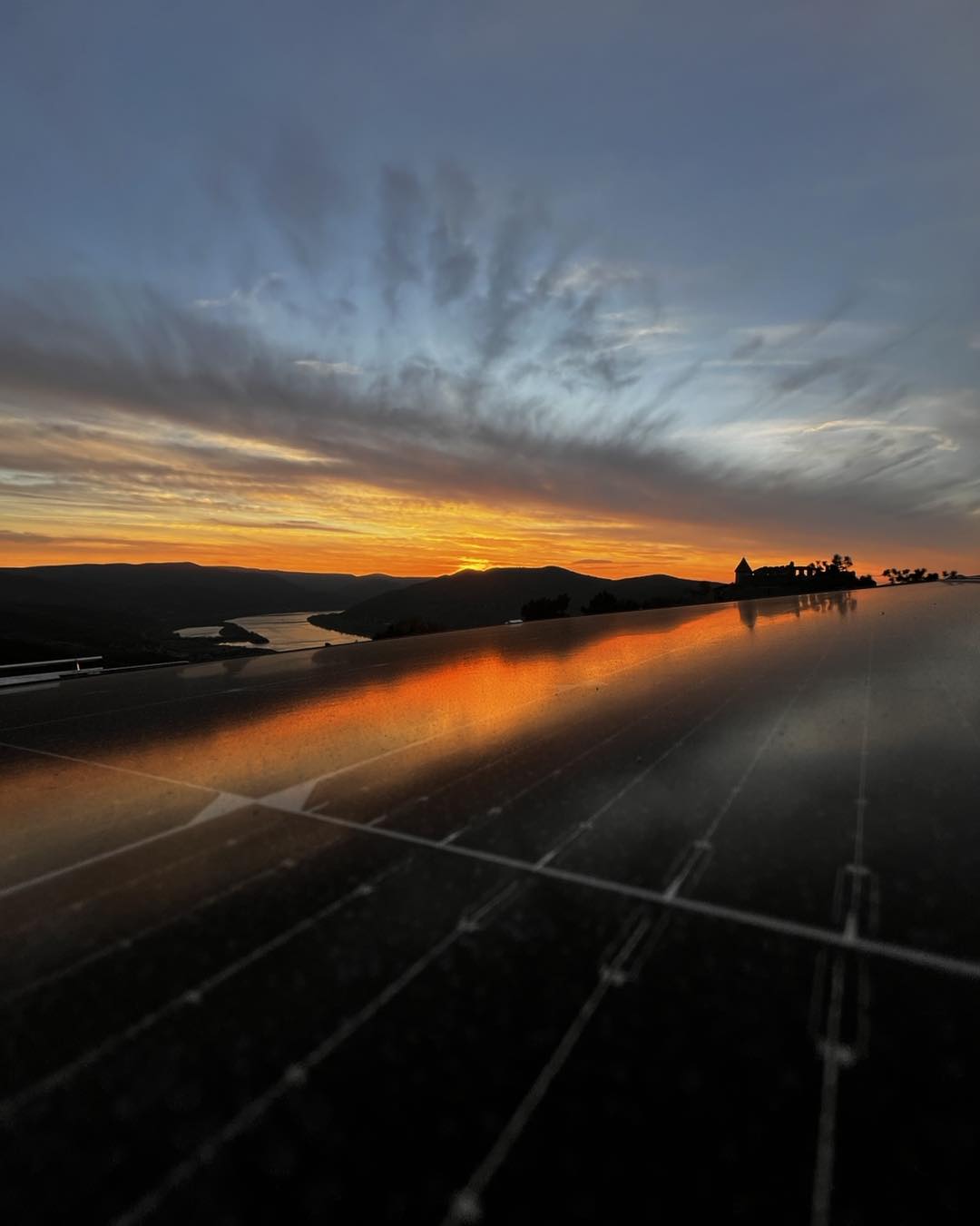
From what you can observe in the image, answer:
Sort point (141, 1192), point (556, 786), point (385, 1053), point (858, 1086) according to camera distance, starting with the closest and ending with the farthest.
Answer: point (141, 1192) → point (858, 1086) → point (385, 1053) → point (556, 786)

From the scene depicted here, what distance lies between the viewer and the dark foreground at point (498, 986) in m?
2.04

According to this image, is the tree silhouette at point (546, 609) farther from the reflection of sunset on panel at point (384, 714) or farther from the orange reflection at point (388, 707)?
the reflection of sunset on panel at point (384, 714)

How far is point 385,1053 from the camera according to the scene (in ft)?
8.52

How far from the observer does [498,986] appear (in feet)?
9.86

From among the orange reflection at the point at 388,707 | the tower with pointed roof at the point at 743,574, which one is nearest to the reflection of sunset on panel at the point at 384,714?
the orange reflection at the point at 388,707

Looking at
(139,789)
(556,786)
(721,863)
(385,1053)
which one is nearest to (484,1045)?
(385,1053)

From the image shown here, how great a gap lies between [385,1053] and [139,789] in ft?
16.4

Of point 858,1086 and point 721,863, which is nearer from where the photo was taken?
point 858,1086

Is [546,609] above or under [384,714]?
above

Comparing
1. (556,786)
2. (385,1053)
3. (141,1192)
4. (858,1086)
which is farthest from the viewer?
(556,786)

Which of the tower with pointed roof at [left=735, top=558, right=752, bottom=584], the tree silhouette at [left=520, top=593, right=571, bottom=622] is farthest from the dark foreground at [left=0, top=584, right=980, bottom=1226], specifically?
the tower with pointed roof at [left=735, top=558, right=752, bottom=584]

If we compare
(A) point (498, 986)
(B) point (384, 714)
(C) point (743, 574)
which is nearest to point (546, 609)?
(B) point (384, 714)

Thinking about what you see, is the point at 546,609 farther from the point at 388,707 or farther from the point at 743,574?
the point at 743,574

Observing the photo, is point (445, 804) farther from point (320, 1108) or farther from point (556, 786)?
point (320, 1108)
